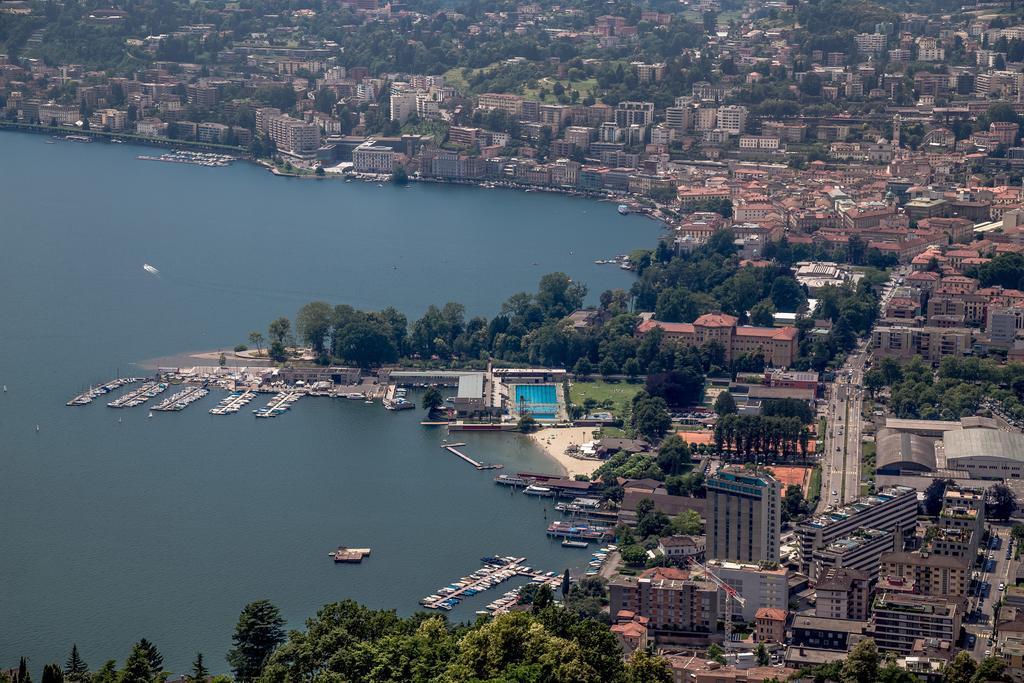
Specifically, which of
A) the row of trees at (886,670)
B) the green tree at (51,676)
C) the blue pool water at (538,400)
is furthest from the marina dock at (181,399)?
the row of trees at (886,670)

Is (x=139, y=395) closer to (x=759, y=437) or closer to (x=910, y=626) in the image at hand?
(x=759, y=437)

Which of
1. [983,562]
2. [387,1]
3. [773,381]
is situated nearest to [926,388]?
[773,381]

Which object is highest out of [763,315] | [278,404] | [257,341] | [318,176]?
[318,176]

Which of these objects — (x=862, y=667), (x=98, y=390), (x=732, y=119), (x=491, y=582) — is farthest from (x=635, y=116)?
(x=862, y=667)

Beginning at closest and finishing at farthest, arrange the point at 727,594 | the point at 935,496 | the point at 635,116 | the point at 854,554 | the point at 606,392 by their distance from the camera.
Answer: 1. the point at 727,594
2. the point at 854,554
3. the point at 935,496
4. the point at 606,392
5. the point at 635,116

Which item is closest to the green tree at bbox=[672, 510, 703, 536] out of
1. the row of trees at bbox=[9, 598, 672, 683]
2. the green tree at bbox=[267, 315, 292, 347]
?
the row of trees at bbox=[9, 598, 672, 683]

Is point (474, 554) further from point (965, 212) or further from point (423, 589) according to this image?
point (965, 212)
